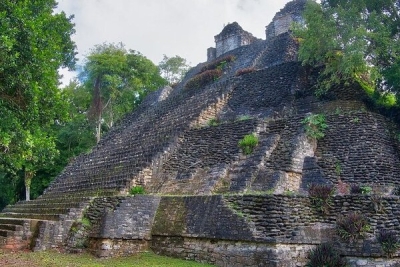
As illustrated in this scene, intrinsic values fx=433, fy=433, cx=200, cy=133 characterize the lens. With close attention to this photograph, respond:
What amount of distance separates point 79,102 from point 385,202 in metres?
22.9

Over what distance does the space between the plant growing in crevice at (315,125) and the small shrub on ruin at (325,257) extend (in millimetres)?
4161

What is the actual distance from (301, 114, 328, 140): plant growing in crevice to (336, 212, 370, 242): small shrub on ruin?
12.2 ft

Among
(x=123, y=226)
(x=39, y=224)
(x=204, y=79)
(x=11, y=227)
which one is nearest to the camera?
(x=123, y=226)

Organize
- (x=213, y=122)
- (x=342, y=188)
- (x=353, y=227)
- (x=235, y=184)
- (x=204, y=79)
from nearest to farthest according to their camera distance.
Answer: (x=353, y=227) < (x=342, y=188) < (x=235, y=184) < (x=213, y=122) < (x=204, y=79)

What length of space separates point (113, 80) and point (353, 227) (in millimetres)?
19066

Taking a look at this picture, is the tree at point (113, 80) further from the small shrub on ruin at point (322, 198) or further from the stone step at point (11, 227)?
the small shrub on ruin at point (322, 198)

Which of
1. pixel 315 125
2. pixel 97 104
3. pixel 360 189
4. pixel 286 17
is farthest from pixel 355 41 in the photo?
pixel 97 104

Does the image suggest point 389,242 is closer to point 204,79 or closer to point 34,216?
point 34,216

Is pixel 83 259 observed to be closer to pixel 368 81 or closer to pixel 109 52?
pixel 368 81

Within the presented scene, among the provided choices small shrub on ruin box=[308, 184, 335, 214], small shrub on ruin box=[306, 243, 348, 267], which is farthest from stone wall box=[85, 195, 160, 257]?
small shrub on ruin box=[306, 243, 348, 267]

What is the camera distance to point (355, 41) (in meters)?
12.9

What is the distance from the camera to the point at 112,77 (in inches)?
985

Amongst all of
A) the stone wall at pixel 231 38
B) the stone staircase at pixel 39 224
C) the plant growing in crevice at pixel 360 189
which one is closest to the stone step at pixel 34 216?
the stone staircase at pixel 39 224

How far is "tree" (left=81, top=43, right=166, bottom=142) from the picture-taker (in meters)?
25.2
